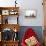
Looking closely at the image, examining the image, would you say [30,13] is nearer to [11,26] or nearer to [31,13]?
[31,13]

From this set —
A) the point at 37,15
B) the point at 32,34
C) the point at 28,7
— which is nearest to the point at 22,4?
the point at 28,7

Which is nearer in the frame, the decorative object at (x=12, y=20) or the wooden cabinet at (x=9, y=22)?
the wooden cabinet at (x=9, y=22)

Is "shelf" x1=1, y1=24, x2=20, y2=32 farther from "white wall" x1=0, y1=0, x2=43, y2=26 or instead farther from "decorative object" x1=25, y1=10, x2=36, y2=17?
"decorative object" x1=25, y1=10, x2=36, y2=17

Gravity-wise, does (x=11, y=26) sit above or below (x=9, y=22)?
below

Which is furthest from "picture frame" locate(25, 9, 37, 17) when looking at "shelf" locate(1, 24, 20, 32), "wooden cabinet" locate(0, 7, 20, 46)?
"shelf" locate(1, 24, 20, 32)

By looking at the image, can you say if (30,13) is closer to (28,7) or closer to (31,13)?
(31,13)

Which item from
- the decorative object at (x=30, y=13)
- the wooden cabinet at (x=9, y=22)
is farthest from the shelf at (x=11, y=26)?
the decorative object at (x=30, y=13)

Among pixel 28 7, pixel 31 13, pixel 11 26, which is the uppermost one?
pixel 28 7

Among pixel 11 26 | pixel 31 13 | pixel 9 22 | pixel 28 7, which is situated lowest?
pixel 11 26

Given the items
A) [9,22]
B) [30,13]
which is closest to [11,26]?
[9,22]

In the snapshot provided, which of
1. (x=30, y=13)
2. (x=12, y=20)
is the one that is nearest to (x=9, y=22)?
(x=12, y=20)

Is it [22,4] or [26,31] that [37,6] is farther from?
[26,31]

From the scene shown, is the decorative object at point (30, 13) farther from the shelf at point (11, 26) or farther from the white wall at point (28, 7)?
the shelf at point (11, 26)

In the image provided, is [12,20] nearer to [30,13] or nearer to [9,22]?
[9,22]
